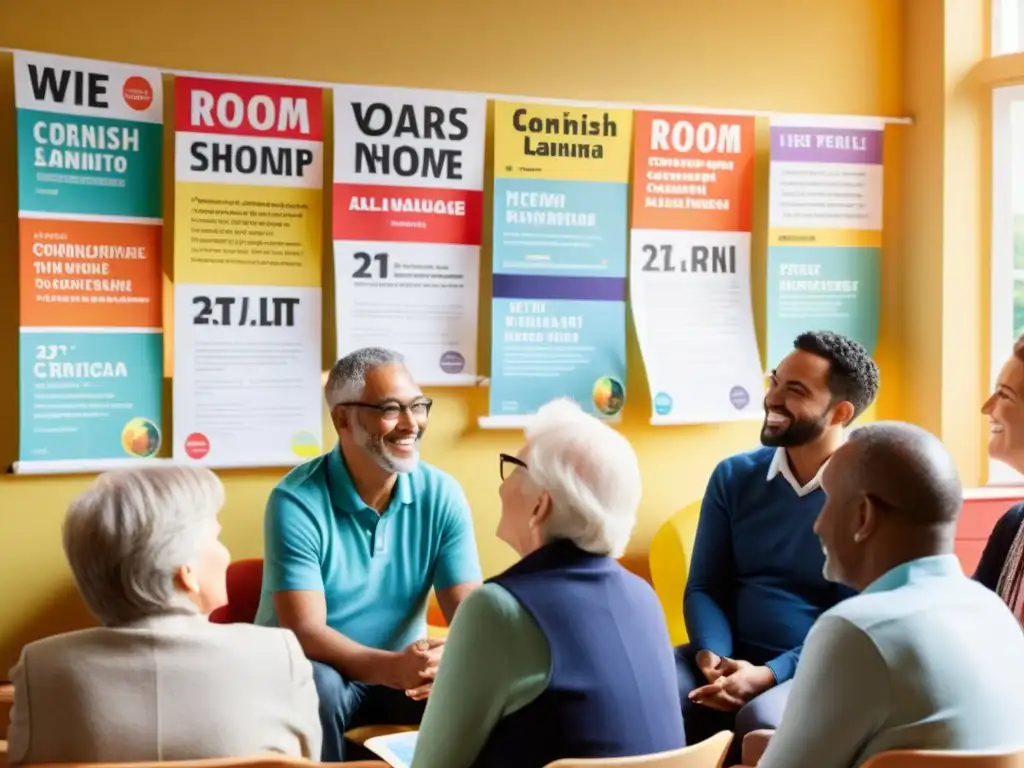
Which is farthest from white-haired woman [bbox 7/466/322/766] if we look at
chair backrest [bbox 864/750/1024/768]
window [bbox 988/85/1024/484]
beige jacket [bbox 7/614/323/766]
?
window [bbox 988/85/1024/484]

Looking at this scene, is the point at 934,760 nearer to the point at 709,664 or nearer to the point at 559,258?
the point at 709,664

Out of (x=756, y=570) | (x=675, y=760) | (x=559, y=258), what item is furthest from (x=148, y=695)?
(x=559, y=258)

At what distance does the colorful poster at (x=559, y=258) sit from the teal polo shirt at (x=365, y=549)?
1018 mm

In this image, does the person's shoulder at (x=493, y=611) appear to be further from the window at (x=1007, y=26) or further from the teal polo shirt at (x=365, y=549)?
the window at (x=1007, y=26)

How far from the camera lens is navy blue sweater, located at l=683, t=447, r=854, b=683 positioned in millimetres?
3791

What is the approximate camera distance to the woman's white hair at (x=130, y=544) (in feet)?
7.36

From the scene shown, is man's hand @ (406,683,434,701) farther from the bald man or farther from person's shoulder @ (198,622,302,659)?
the bald man

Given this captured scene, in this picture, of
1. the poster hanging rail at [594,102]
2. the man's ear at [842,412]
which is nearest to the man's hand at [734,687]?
the man's ear at [842,412]

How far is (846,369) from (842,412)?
127mm

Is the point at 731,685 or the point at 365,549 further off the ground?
the point at 365,549

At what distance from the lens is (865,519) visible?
2227mm

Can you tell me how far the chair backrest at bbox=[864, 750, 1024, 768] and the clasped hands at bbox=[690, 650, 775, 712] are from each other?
1567mm

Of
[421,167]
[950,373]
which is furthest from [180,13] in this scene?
[950,373]

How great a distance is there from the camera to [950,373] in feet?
17.0
